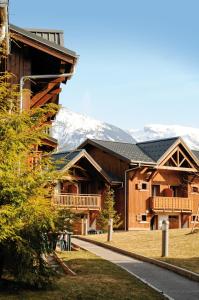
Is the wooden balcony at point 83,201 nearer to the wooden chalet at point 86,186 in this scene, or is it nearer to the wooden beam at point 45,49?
the wooden chalet at point 86,186

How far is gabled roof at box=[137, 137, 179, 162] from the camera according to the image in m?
44.2

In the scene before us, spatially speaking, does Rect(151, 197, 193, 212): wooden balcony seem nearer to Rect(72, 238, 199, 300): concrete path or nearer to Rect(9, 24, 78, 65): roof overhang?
Rect(72, 238, 199, 300): concrete path

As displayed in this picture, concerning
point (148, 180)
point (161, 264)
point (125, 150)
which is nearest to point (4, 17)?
point (161, 264)

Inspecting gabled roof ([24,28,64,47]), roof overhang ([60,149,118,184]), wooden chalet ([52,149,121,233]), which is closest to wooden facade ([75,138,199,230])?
wooden chalet ([52,149,121,233])

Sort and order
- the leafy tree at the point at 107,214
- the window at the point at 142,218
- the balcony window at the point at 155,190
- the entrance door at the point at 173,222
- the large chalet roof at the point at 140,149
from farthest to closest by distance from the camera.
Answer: the entrance door at the point at 173,222 < the balcony window at the point at 155,190 < the window at the point at 142,218 < the large chalet roof at the point at 140,149 < the leafy tree at the point at 107,214

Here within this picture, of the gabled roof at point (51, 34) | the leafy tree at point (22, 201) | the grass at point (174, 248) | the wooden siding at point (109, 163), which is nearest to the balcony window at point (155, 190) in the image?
the wooden siding at point (109, 163)

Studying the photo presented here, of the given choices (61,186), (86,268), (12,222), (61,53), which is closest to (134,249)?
(86,268)

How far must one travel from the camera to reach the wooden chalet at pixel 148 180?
4275 centimetres

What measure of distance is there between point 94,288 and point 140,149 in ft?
116

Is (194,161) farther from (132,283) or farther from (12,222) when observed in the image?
(12,222)

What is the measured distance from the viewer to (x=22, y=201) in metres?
9.98

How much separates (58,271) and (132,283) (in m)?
2.57

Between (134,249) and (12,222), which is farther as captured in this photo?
(134,249)

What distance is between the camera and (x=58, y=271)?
1098 centimetres
